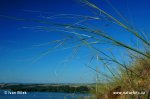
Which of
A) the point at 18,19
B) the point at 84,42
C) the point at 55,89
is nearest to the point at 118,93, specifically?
the point at 55,89

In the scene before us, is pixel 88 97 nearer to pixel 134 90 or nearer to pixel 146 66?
pixel 146 66

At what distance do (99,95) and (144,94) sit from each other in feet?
4.01

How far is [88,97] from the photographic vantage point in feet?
10.4

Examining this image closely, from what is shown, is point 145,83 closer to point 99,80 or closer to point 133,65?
point 133,65

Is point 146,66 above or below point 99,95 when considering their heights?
above

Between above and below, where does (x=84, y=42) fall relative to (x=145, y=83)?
above

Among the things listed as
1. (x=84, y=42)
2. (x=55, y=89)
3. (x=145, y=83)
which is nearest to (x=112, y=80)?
(x=55, y=89)

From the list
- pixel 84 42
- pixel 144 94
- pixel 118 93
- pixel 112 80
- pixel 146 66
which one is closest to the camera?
pixel 84 42

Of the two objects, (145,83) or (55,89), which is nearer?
(145,83)

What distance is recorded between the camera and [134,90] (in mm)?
1854

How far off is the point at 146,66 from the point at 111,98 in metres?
0.52

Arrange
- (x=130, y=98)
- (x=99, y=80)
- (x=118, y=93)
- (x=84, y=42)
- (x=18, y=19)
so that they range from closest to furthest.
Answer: (x=18, y=19), (x=84, y=42), (x=130, y=98), (x=118, y=93), (x=99, y=80)

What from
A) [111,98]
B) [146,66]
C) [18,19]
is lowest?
[111,98]

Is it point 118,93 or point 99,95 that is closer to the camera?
point 118,93
